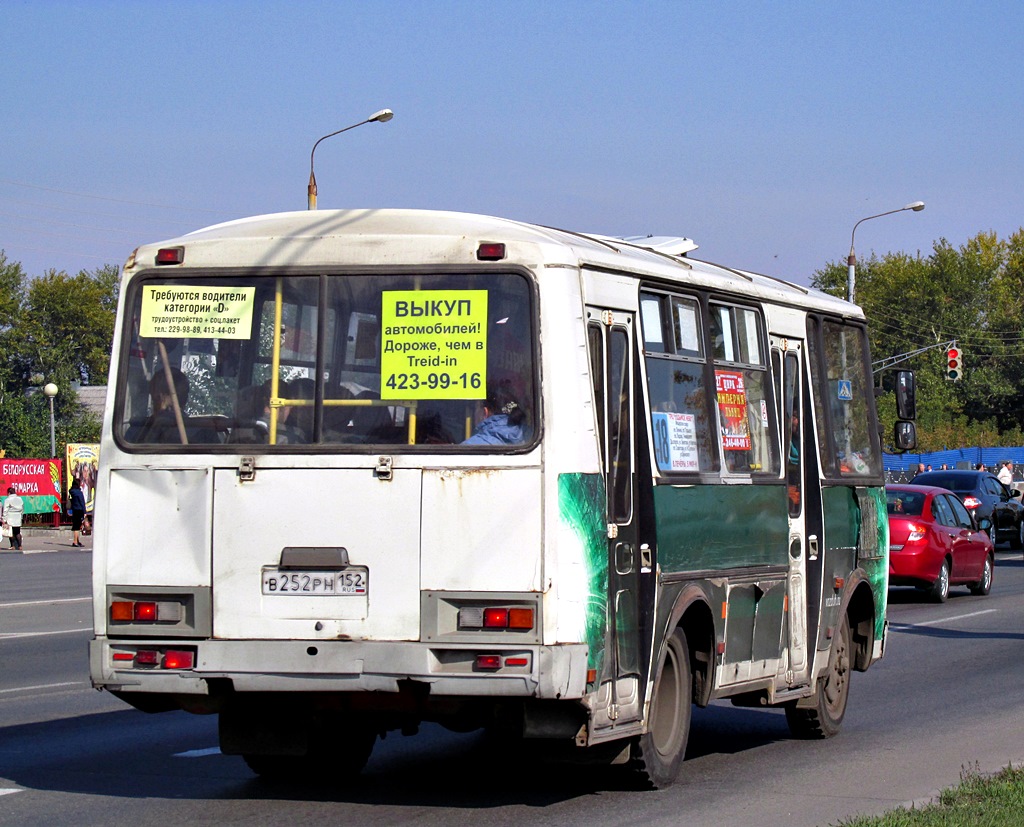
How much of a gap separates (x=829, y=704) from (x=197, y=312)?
527 cm

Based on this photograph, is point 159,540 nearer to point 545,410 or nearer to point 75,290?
point 545,410

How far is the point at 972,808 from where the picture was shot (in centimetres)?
759

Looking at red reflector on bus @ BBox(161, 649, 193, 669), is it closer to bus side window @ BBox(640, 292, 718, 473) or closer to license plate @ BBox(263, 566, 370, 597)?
license plate @ BBox(263, 566, 370, 597)

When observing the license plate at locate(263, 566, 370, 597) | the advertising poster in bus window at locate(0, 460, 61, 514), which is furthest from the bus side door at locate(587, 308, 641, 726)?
the advertising poster in bus window at locate(0, 460, 61, 514)

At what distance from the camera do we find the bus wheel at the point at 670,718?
832cm

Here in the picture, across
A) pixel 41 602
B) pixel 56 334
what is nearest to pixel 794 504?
pixel 41 602

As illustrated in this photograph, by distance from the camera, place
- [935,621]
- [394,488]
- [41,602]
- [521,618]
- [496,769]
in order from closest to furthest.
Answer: [521,618]
[394,488]
[496,769]
[935,621]
[41,602]

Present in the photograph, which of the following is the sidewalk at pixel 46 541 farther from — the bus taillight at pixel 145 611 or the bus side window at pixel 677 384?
the bus taillight at pixel 145 611

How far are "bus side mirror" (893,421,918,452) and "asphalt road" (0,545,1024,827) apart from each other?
78.2 inches

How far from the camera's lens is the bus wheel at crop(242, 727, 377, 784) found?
882 centimetres

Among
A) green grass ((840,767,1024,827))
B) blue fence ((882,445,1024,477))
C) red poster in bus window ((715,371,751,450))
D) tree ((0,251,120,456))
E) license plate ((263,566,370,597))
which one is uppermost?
tree ((0,251,120,456))

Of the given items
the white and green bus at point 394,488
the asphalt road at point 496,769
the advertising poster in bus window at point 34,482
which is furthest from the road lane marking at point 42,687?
the advertising poster in bus window at point 34,482

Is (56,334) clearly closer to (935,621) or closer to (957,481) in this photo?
(957,481)

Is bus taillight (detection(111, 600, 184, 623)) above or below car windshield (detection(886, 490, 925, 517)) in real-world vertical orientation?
below
